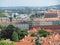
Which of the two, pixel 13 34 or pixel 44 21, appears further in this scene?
pixel 44 21

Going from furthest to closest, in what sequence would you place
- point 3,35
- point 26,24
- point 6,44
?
point 26,24 → point 3,35 → point 6,44

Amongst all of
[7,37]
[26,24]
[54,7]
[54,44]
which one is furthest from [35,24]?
[54,7]

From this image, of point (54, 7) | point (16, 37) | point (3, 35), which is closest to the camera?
point (16, 37)

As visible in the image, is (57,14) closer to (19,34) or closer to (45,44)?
(19,34)

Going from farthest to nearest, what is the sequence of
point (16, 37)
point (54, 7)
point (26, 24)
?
1. point (54, 7)
2. point (26, 24)
3. point (16, 37)

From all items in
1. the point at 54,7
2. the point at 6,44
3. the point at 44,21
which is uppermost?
the point at 6,44

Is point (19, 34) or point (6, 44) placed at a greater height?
point (6, 44)

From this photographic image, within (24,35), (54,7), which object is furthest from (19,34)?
(54,7)

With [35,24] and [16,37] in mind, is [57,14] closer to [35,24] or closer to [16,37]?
[35,24]

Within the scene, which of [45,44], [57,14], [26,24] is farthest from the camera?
[57,14]
